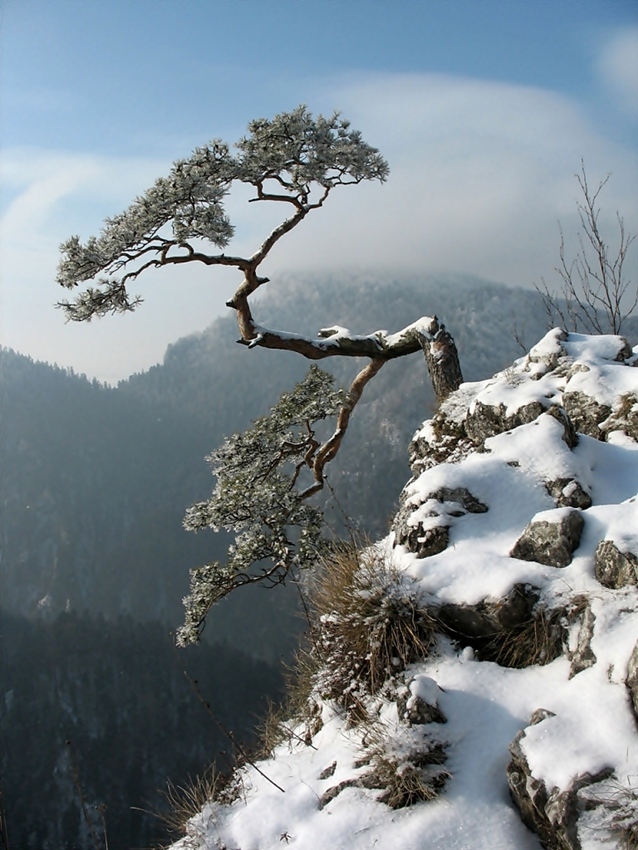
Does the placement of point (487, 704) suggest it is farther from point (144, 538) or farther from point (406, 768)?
point (144, 538)

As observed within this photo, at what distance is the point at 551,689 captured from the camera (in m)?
3.48

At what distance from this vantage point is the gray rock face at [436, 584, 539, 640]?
386 cm

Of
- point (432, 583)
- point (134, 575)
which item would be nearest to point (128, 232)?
point (432, 583)

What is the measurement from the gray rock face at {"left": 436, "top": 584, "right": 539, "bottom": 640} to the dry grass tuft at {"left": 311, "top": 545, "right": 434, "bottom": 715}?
7.9 inches

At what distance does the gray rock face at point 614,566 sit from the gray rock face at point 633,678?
1.80ft

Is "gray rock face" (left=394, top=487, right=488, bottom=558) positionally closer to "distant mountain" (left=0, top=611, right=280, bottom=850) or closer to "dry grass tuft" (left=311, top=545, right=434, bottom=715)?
"dry grass tuft" (left=311, top=545, right=434, bottom=715)

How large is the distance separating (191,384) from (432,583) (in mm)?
162892

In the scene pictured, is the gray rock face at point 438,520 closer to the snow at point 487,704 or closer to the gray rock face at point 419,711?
the snow at point 487,704

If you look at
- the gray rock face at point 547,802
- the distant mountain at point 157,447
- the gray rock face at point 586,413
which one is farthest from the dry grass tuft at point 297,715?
the distant mountain at point 157,447

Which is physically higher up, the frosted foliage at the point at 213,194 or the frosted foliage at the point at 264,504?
the frosted foliage at the point at 213,194

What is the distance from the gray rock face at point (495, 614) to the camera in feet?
12.7

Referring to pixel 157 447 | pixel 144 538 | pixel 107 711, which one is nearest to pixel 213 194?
pixel 107 711

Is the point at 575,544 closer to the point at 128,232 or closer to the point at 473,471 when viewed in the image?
the point at 473,471

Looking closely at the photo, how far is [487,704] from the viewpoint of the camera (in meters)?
3.57
